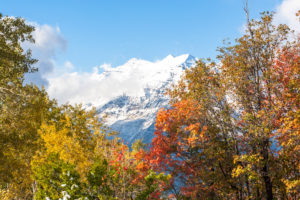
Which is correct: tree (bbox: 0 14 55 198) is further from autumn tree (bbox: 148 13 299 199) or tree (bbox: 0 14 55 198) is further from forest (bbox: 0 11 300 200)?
autumn tree (bbox: 148 13 299 199)

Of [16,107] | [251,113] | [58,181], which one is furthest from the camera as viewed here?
[16,107]

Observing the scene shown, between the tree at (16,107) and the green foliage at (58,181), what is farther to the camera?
the tree at (16,107)

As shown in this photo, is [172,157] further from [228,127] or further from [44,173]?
[44,173]

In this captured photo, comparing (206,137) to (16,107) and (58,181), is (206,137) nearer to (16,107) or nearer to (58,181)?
(58,181)

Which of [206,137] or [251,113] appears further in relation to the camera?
[206,137]

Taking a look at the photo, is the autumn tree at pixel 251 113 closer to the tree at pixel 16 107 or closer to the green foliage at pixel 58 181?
the green foliage at pixel 58 181

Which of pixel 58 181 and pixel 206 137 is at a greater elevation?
pixel 206 137

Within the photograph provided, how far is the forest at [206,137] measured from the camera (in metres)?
12.5

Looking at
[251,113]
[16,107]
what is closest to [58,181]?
[16,107]

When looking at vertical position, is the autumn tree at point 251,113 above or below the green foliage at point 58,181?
above

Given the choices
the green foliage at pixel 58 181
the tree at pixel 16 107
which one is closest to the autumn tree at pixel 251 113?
the green foliage at pixel 58 181

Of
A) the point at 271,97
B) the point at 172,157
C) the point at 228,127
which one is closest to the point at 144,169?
the point at 172,157

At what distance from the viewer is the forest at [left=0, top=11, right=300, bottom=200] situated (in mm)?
12500

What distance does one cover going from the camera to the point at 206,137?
18.1 m
